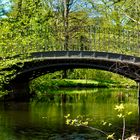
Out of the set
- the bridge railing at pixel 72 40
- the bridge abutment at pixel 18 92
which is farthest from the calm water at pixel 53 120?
the bridge railing at pixel 72 40

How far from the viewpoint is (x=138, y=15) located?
94.8ft

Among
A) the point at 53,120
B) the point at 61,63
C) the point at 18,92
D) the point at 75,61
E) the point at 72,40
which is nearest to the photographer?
the point at 53,120

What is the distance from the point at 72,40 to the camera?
71.8 m

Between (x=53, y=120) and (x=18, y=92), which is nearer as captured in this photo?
(x=53, y=120)

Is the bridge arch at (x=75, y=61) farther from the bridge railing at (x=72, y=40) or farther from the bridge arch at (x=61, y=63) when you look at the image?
the bridge railing at (x=72, y=40)

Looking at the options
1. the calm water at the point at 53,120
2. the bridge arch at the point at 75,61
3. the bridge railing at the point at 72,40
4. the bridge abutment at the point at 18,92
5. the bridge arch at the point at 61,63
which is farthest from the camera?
the bridge abutment at the point at 18,92

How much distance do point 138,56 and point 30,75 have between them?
638 inches

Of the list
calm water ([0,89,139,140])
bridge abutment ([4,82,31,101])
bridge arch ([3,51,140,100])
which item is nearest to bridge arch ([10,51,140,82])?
bridge arch ([3,51,140,100])

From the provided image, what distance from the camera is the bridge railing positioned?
40181 millimetres

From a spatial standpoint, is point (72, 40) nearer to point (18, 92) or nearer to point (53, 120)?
point (18, 92)

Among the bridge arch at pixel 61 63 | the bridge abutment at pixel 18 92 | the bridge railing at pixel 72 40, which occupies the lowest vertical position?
the bridge abutment at pixel 18 92

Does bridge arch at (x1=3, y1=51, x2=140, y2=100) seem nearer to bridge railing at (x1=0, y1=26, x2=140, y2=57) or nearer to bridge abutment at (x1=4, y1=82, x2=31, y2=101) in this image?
bridge abutment at (x1=4, y1=82, x2=31, y2=101)

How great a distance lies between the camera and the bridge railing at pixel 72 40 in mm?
40181

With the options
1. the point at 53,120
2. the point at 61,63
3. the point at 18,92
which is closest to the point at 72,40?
the point at 18,92
